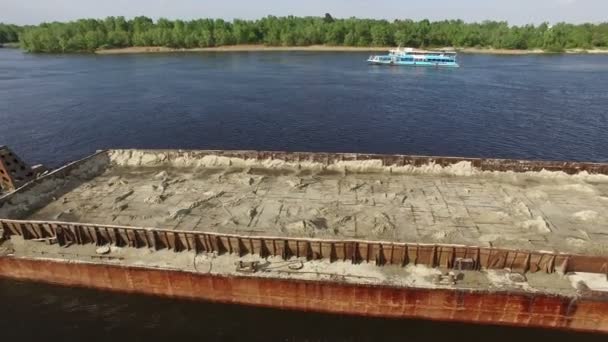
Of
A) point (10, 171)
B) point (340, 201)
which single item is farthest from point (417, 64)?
point (10, 171)

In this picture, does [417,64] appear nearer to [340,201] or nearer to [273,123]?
[273,123]

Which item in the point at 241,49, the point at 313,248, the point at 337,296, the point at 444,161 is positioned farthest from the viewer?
the point at 241,49

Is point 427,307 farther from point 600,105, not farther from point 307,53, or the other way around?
point 307,53

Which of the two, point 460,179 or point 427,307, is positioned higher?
point 460,179

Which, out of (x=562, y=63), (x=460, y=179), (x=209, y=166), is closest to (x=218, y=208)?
(x=209, y=166)

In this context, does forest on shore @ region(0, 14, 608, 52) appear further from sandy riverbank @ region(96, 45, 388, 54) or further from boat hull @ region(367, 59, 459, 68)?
boat hull @ region(367, 59, 459, 68)

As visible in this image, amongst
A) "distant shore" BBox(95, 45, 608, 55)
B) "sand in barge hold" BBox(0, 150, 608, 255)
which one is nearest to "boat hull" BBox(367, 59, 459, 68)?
"distant shore" BBox(95, 45, 608, 55)

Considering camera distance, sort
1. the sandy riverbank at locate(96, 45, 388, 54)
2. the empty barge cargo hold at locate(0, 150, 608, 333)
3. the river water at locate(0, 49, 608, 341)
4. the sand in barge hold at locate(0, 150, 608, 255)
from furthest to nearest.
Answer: the sandy riverbank at locate(96, 45, 388, 54) < the sand in barge hold at locate(0, 150, 608, 255) < the river water at locate(0, 49, 608, 341) < the empty barge cargo hold at locate(0, 150, 608, 333)
